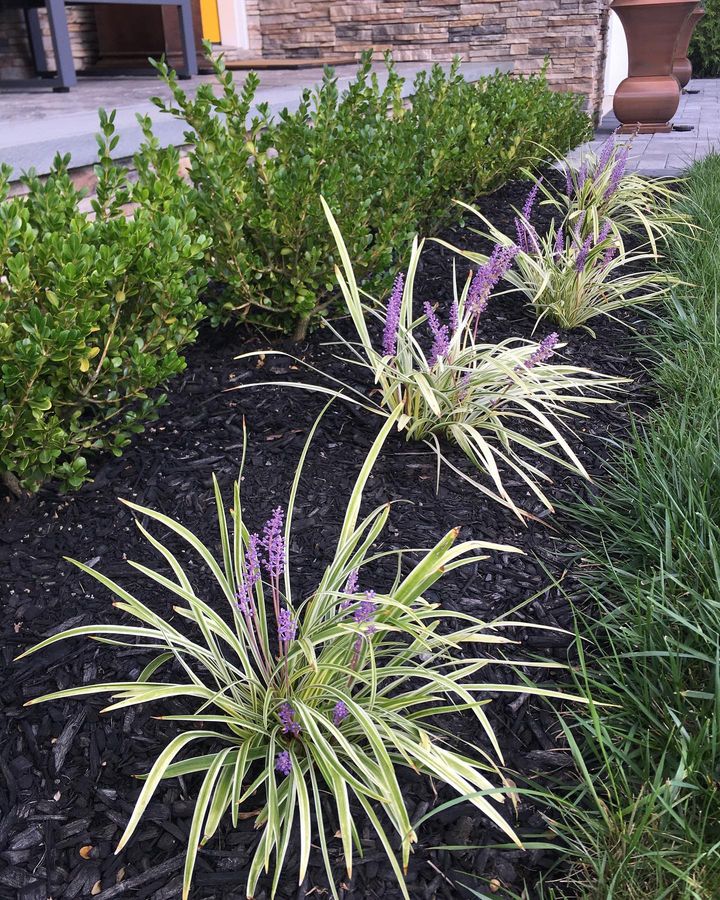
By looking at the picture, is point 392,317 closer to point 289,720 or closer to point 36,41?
point 289,720

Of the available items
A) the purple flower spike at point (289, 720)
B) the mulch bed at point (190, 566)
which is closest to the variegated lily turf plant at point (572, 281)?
the mulch bed at point (190, 566)

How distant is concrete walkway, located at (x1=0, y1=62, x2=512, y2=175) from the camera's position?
2.59 m

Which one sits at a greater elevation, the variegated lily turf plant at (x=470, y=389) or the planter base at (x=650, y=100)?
the planter base at (x=650, y=100)

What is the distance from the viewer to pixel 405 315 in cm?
263

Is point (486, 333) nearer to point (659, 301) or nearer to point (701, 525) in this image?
point (659, 301)

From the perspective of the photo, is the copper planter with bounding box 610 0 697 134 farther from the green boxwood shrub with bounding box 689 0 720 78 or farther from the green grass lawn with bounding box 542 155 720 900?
the green boxwood shrub with bounding box 689 0 720 78

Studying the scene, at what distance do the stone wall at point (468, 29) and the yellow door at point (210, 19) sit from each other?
494mm

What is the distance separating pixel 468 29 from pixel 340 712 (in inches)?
299

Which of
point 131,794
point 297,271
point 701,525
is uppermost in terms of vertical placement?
point 297,271

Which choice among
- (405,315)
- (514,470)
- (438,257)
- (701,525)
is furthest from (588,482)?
(438,257)

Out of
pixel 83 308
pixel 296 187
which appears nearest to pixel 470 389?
pixel 296 187

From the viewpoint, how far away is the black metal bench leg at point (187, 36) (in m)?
5.21

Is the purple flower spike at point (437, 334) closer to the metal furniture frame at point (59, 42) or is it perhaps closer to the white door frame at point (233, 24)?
the metal furniture frame at point (59, 42)

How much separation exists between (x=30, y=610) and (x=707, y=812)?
4.57ft
